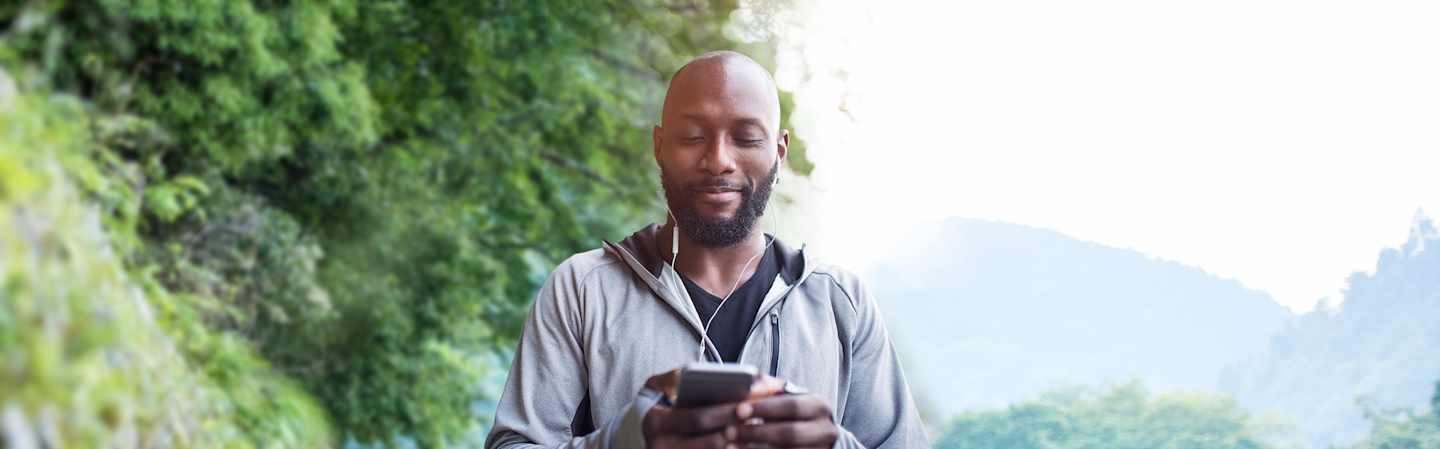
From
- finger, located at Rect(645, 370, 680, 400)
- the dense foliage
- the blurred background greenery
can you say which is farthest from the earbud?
the blurred background greenery

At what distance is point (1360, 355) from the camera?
4648 mm

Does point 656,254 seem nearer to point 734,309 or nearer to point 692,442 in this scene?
point 734,309

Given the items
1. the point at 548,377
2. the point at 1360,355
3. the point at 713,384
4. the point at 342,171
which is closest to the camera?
the point at 713,384

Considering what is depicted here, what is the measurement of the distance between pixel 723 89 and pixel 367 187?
12.3 feet

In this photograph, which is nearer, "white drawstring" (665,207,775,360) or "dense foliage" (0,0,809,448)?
"white drawstring" (665,207,775,360)

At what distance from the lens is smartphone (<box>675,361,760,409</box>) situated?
1.29 meters

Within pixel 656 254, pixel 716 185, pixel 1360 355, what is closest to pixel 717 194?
pixel 716 185

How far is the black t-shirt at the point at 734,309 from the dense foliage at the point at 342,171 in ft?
5.38

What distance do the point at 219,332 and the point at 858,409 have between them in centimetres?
357

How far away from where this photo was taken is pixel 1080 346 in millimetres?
5195

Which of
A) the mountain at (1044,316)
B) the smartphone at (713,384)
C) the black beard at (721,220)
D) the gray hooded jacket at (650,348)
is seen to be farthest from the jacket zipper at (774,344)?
the mountain at (1044,316)

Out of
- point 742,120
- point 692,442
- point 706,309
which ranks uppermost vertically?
point 742,120

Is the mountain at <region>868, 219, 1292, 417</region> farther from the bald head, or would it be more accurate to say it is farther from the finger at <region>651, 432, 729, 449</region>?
the finger at <region>651, 432, 729, 449</region>

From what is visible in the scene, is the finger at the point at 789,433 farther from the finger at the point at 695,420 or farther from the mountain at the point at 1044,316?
the mountain at the point at 1044,316
